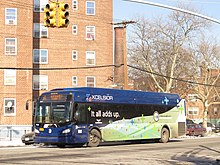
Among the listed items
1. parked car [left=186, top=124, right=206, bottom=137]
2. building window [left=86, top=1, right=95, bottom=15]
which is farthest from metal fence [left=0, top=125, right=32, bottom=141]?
parked car [left=186, top=124, right=206, bottom=137]

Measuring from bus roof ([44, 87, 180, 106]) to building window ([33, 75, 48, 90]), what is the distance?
19.8 metres

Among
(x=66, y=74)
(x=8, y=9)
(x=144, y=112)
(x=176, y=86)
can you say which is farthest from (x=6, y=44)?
(x=176, y=86)

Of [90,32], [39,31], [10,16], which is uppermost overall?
[10,16]

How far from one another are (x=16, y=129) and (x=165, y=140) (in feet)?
62.0

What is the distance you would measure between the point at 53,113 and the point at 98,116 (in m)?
2.62

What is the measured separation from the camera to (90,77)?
170ft

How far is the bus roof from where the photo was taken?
26250 millimetres

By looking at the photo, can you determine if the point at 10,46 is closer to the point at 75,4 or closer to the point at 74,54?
the point at 74,54

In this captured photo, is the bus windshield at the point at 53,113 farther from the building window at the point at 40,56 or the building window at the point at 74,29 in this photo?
the building window at the point at 74,29

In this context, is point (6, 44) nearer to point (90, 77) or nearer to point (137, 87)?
point (90, 77)

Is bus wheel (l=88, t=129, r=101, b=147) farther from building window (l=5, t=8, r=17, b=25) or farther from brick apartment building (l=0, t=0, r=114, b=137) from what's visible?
building window (l=5, t=8, r=17, b=25)

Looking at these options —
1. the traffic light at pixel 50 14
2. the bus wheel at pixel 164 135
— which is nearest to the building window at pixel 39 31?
the bus wheel at pixel 164 135

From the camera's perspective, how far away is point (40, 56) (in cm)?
4984

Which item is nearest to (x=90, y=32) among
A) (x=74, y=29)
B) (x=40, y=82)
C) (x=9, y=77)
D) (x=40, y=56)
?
(x=74, y=29)
